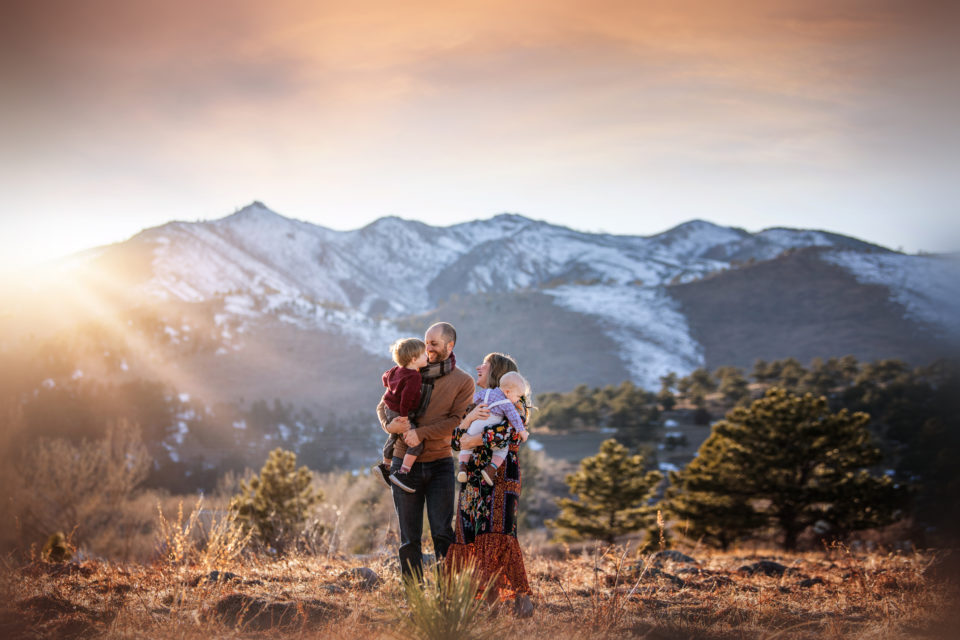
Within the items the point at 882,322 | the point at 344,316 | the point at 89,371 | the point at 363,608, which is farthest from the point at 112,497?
the point at 882,322

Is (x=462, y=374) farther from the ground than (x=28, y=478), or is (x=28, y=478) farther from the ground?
(x=462, y=374)

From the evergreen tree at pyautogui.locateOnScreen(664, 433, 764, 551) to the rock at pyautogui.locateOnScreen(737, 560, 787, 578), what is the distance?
14204 mm

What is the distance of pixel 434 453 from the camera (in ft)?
14.0

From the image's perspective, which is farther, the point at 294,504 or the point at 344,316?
the point at 344,316

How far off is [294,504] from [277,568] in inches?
698

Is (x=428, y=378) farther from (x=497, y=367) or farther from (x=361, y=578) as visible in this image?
(x=361, y=578)

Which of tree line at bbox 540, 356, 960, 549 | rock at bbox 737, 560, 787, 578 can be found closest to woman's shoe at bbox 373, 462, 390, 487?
rock at bbox 737, 560, 787, 578

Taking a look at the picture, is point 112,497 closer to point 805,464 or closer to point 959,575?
point 805,464

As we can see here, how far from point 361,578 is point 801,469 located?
20.1 metres

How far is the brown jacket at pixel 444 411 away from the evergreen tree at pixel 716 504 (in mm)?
18180

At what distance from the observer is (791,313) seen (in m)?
134

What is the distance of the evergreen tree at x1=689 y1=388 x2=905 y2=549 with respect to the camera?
68.2ft

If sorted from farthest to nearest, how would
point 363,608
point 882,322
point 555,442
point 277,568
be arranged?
point 882,322 < point 555,442 < point 277,568 < point 363,608

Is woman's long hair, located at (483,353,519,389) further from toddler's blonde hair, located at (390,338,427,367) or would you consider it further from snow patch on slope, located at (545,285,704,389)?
snow patch on slope, located at (545,285,704,389)
